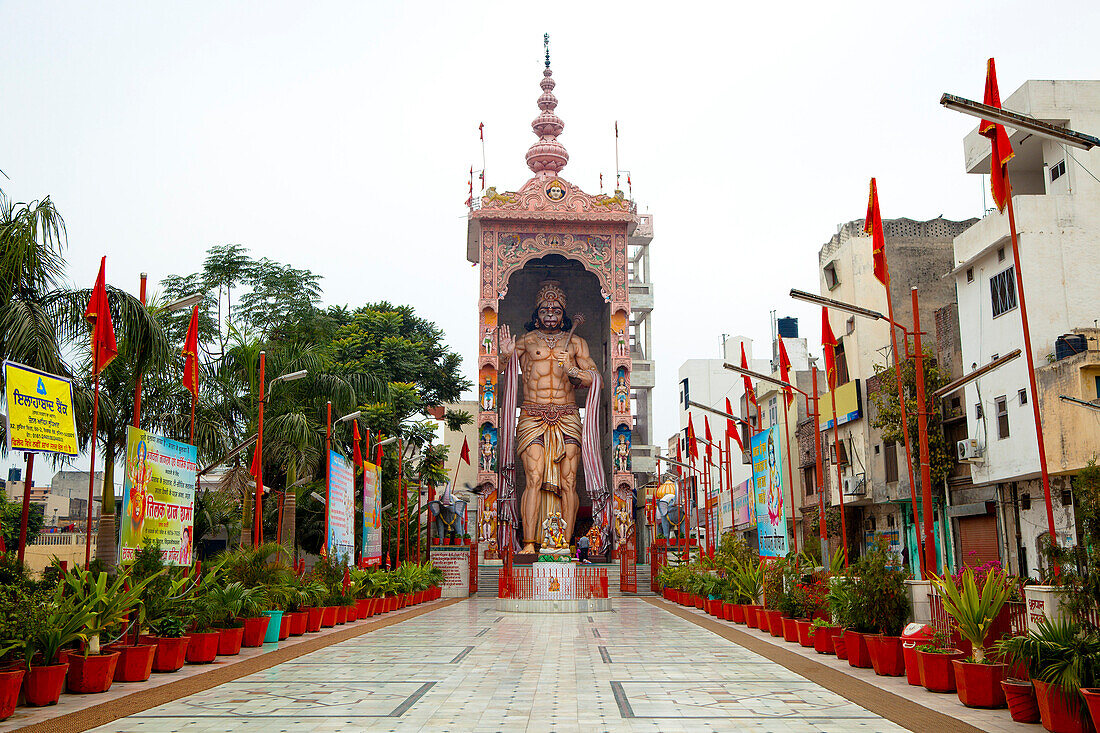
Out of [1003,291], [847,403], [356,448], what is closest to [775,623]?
[356,448]

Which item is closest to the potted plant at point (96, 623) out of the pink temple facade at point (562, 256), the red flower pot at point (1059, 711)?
the red flower pot at point (1059, 711)

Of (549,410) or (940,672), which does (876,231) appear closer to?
(940,672)

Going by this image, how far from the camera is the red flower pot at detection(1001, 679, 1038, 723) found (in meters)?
8.34

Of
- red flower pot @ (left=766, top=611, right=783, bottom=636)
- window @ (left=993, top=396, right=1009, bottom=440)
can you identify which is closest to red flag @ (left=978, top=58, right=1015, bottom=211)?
red flower pot @ (left=766, top=611, right=783, bottom=636)

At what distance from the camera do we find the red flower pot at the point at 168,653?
39.7 feet

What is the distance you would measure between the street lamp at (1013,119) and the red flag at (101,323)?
409 inches

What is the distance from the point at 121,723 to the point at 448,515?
30.1m

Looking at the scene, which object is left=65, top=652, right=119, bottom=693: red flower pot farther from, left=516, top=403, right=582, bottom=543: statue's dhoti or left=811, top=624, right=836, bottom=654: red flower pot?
left=516, top=403, right=582, bottom=543: statue's dhoti

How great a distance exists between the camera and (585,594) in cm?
2517

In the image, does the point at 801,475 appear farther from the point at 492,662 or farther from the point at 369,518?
the point at 492,662

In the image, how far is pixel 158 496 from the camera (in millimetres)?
12734

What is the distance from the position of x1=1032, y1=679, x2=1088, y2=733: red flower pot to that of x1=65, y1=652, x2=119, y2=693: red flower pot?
9090 mm

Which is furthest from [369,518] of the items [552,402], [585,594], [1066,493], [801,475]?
[801,475]

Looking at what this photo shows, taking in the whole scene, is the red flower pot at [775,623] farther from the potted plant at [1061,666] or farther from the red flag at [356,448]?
the red flag at [356,448]
